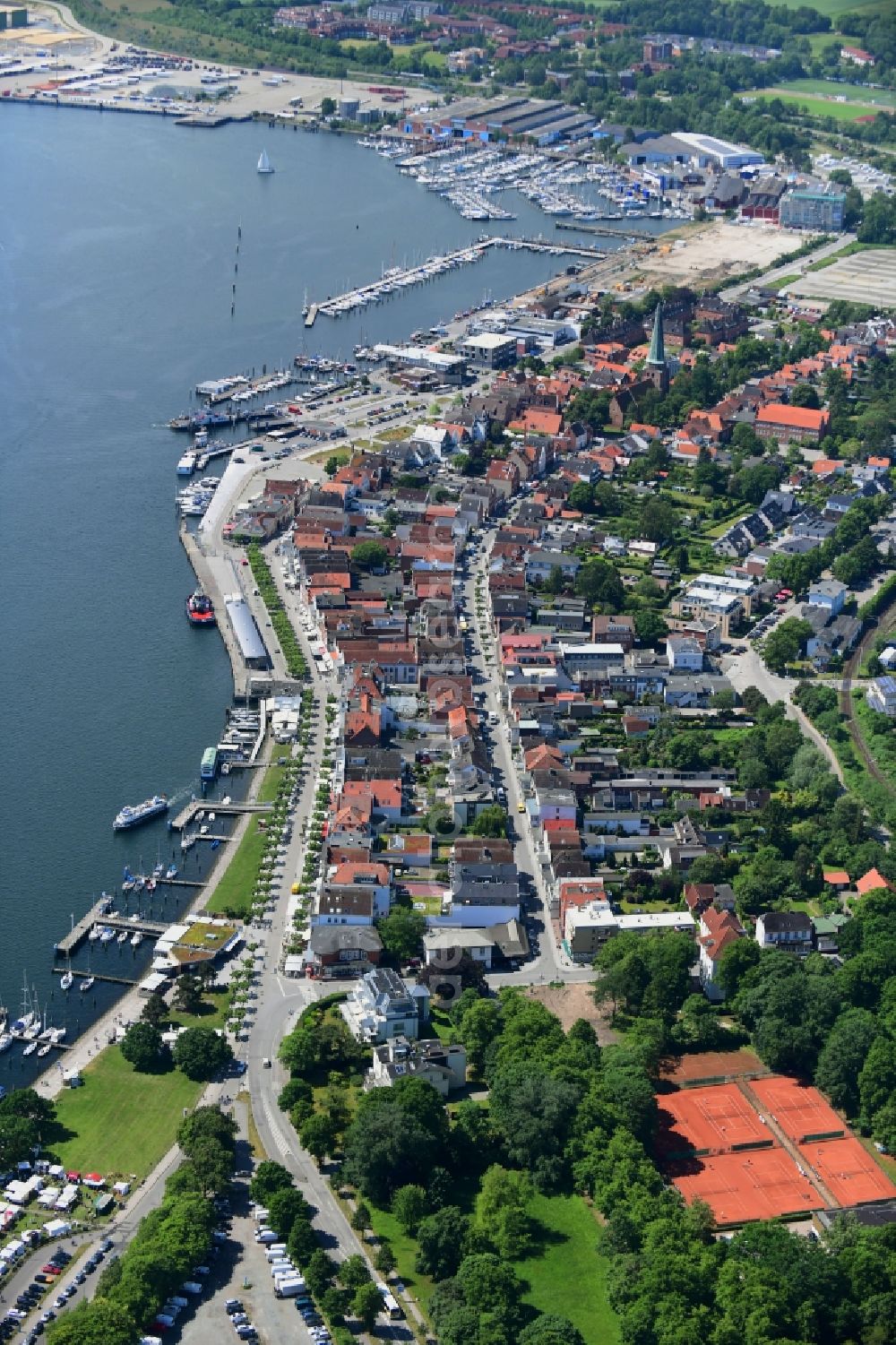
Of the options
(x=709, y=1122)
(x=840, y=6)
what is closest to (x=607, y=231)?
(x=840, y=6)

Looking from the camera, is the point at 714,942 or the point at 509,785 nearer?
the point at 714,942

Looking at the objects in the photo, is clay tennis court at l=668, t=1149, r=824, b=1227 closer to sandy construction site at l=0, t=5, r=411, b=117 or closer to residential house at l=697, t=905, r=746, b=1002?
residential house at l=697, t=905, r=746, b=1002

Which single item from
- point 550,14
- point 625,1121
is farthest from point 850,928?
point 550,14

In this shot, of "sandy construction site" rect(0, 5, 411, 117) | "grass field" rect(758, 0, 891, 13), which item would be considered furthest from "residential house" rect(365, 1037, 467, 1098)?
"grass field" rect(758, 0, 891, 13)

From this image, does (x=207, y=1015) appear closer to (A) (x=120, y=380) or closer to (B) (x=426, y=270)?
(A) (x=120, y=380)

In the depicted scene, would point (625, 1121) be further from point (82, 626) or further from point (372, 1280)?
point (82, 626)

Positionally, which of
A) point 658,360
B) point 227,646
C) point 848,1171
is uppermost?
point 658,360

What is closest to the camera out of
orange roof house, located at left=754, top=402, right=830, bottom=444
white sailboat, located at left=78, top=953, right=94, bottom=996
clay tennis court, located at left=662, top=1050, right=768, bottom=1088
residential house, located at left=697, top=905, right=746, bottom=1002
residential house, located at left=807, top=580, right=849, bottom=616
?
clay tennis court, located at left=662, top=1050, right=768, bottom=1088
